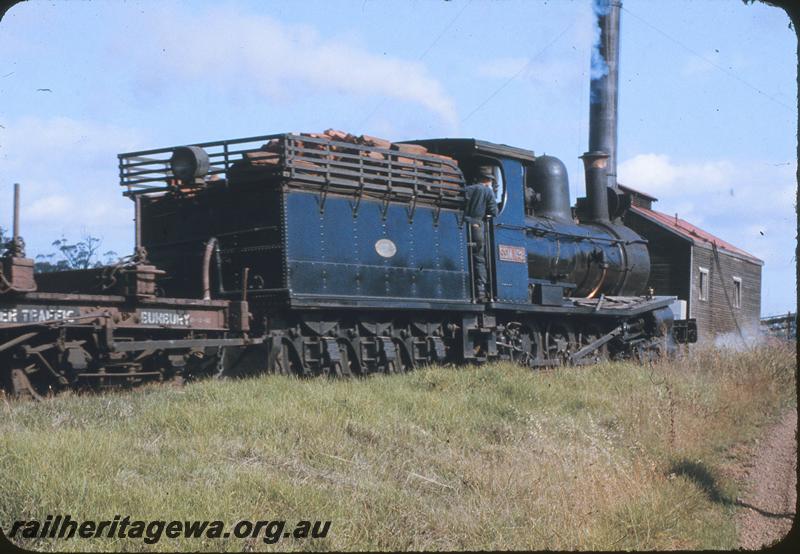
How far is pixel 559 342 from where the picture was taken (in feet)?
50.5

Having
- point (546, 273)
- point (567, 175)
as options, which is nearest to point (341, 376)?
point (546, 273)

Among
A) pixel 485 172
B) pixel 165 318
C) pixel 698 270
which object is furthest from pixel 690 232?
pixel 165 318

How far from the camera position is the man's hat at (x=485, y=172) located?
13.6 m

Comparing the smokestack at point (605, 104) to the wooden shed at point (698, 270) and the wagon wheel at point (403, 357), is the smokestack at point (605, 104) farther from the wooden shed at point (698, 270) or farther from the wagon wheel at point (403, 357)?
the wagon wheel at point (403, 357)

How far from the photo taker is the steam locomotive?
9.07 m

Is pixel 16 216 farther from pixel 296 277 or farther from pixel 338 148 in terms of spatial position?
pixel 338 148

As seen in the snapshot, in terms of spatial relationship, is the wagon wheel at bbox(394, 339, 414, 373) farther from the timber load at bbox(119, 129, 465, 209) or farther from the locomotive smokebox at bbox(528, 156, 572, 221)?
the locomotive smokebox at bbox(528, 156, 572, 221)

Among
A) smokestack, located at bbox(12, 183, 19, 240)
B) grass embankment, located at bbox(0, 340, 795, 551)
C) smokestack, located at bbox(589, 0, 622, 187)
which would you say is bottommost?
grass embankment, located at bbox(0, 340, 795, 551)

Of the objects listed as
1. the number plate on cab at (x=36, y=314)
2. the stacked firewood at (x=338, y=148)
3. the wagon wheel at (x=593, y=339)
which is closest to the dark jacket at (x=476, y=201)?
the stacked firewood at (x=338, y=148)

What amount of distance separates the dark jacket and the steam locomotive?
0.11m

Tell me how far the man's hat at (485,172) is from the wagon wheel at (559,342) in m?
3.00

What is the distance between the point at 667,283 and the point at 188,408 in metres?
20.5

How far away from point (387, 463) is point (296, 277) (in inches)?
155

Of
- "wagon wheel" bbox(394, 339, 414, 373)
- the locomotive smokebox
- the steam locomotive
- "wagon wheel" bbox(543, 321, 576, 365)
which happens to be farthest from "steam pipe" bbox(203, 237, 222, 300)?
the locomotive smokebox
